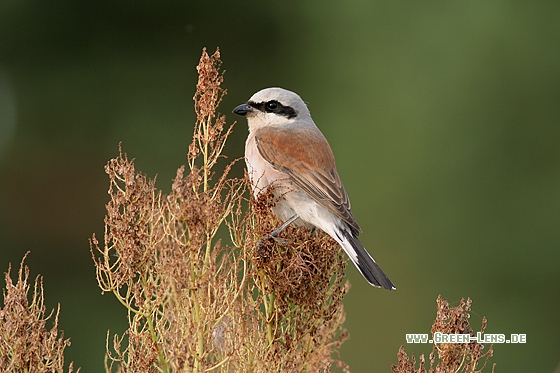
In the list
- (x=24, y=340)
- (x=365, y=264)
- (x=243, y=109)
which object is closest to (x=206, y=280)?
(x=24, y=340)

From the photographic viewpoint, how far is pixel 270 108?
9.77 feet

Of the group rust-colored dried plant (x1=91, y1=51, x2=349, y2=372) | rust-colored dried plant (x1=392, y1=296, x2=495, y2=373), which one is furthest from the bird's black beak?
rust-colored dried plant (x1=392, y1=296, x2=495, y2=373)

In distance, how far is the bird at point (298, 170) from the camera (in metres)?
2.49

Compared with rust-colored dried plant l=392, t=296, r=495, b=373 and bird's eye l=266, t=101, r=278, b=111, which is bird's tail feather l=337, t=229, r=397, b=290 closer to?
rust-colored dried plant l=392, t=296, r=495, b=373

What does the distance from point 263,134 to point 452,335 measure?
1.30m

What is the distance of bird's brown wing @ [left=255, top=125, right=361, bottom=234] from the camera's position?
2.61 metres

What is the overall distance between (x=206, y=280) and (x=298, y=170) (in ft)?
3.88

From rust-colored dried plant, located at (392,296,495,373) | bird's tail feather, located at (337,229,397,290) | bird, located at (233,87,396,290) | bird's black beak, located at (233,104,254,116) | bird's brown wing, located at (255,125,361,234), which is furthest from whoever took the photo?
bird's black beak, located at (233,104,254,116)

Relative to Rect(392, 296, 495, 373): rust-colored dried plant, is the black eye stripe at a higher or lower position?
higher

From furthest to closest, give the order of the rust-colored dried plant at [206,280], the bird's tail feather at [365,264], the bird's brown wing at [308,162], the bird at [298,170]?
the bird's brown wing at [308,162], the bird at [298,170], the bird's tail feather at [365,264], the rust-colored dried plant at [206,280]

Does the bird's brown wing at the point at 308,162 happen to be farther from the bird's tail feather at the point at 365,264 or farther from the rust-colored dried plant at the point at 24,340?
the rust-colored dried plant at the point at 24,340

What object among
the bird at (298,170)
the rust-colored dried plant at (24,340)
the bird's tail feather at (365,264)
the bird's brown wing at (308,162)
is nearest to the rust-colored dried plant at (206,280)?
the rust-colored dried plant at (24,340)

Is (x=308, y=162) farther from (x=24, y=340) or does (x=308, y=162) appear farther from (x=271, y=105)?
(x=24, y=340)

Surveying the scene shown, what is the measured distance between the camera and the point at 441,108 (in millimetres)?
5812
